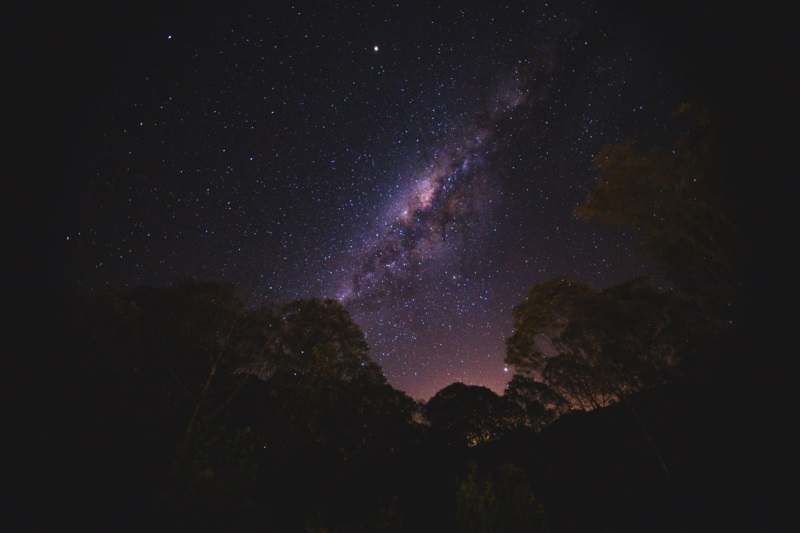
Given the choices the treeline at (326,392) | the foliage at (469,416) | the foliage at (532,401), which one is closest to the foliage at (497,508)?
the treeline at (326,392)

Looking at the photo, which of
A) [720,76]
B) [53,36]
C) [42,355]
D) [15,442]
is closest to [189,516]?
[15,442]

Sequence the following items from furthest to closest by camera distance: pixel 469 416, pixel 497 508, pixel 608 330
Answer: pixel 469 416 → pixel 608 330 → pixel 497 508

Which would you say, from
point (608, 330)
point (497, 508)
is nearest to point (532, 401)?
point (608, 330)

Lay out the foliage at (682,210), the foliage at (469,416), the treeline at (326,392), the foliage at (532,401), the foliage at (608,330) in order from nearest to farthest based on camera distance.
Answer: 1. the foliage at (682,210)
2. the treeline at (326,392)
3. the foliage at (608,330)
4. the foliage at (532,401)
5. the foliage at (469,416)

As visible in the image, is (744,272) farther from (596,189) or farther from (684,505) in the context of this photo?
(684,505)

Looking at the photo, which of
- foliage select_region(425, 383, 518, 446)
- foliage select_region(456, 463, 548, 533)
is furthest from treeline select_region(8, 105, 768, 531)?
foliage select_region(425, 383, 518, 446)

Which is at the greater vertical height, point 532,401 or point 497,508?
point 532,401

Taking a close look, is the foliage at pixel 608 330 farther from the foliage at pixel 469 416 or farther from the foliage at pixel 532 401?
the foliage at pixel 469 416

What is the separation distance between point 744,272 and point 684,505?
1069 cm

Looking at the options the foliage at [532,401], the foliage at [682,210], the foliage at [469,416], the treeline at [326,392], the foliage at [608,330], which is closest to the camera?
the foliage at [682,210]

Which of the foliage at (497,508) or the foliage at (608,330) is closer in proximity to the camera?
the foliage at (497,508)

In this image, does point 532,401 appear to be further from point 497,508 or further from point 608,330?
point 497,508

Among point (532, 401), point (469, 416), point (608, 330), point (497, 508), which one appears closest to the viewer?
point (497, 508)

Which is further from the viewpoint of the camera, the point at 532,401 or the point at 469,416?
the point at 469,416
